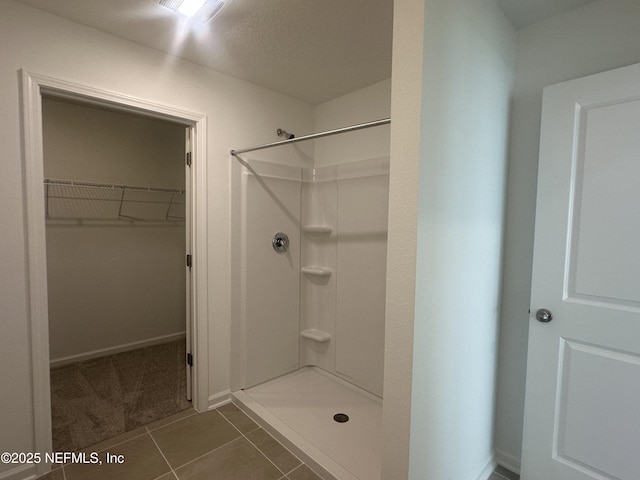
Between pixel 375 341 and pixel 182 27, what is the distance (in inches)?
95.6

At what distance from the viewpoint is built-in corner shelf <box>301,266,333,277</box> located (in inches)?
107

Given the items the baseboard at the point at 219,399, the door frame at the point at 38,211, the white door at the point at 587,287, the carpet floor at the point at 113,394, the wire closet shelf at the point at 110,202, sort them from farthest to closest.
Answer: the wire closet shelf at the point at 110,202, the baseboard at the point at 219,399, the carpet floor at the point at 113,394, the door frame at the point at 38,211, the white door at the point at 587,287

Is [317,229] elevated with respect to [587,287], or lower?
elevated

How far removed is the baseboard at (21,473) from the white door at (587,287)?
2579mm

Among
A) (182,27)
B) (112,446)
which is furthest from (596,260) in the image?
(112,446)

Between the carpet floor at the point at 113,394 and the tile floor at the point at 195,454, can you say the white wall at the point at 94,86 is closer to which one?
the tile floor at the point at 195,454

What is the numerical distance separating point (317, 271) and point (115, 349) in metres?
2.33

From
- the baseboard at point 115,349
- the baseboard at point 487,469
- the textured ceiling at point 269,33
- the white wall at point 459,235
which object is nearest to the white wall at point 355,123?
the textured ceiling at point 269,33

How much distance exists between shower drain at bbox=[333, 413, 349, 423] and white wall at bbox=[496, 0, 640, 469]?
3.07 ft

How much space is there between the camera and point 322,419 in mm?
2135

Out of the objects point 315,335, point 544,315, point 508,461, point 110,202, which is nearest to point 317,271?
point 315,335

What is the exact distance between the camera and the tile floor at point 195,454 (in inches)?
65.7

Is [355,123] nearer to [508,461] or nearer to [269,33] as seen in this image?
[269,33]

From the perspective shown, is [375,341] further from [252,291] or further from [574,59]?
[574,59]
